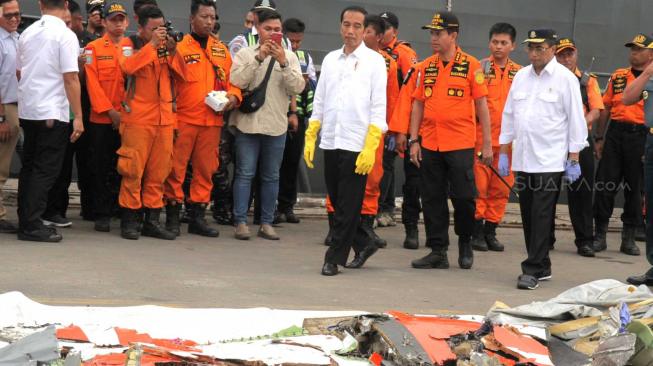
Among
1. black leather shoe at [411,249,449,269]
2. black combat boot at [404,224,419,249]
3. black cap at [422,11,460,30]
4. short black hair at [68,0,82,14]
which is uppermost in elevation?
black cap at [422,11,460,30]

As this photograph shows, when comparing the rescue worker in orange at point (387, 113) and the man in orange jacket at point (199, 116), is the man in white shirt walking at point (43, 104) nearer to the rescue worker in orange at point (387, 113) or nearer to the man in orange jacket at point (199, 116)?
the man in orange jacket at point (199, 116)

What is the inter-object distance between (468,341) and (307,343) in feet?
2.81

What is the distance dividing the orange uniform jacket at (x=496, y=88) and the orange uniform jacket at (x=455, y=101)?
1.69 m

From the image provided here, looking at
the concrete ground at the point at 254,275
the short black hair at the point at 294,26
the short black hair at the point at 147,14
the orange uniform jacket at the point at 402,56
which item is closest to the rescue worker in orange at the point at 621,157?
the concrete ground at the point at 254,275

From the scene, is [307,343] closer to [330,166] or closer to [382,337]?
[382,337]

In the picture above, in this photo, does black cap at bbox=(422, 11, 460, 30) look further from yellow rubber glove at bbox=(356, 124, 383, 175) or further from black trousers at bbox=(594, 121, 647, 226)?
black trousers at bbox=(594, 121, 647, 226)

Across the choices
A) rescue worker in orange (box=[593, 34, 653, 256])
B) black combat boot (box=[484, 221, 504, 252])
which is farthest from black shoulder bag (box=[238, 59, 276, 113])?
rescue worker in orange (box=[593, 34, 653, 256])

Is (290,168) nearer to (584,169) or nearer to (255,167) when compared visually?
(255,167)

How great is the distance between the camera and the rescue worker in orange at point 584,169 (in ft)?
35.5

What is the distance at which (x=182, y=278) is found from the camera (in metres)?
8.19

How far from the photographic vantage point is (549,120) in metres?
8.98

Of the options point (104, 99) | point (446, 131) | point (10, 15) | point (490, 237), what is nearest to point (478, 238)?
point (490, 237)

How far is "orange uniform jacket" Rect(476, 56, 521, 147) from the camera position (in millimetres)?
11000

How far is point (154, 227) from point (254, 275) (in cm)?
196
